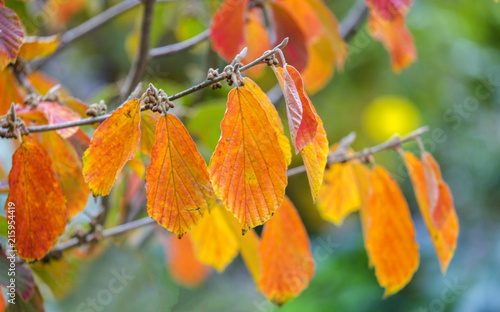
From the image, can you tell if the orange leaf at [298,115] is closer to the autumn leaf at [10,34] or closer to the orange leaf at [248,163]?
the orange leaf at [248,163]

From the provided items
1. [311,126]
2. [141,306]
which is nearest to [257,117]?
[311,126]

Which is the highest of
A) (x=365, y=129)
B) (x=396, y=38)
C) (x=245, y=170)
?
(x=245, y=170)

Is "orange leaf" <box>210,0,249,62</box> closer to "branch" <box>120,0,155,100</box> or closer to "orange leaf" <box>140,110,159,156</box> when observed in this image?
"branch" <box>120,0,155,100</box>

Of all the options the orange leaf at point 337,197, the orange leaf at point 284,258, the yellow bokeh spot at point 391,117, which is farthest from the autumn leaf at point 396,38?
A: the yellow bokeh spot at point 391,117

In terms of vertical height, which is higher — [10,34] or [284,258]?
[10,34]

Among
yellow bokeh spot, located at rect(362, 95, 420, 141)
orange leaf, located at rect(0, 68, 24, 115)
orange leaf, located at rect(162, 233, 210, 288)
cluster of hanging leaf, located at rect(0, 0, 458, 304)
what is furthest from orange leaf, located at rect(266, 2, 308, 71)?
yellow bokeh spot, located at rect(362, 95, 420, 141)

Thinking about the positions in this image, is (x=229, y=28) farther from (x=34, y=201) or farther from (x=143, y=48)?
(x=34, y=201)

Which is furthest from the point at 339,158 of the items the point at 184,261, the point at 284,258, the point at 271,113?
the point at 184,261
